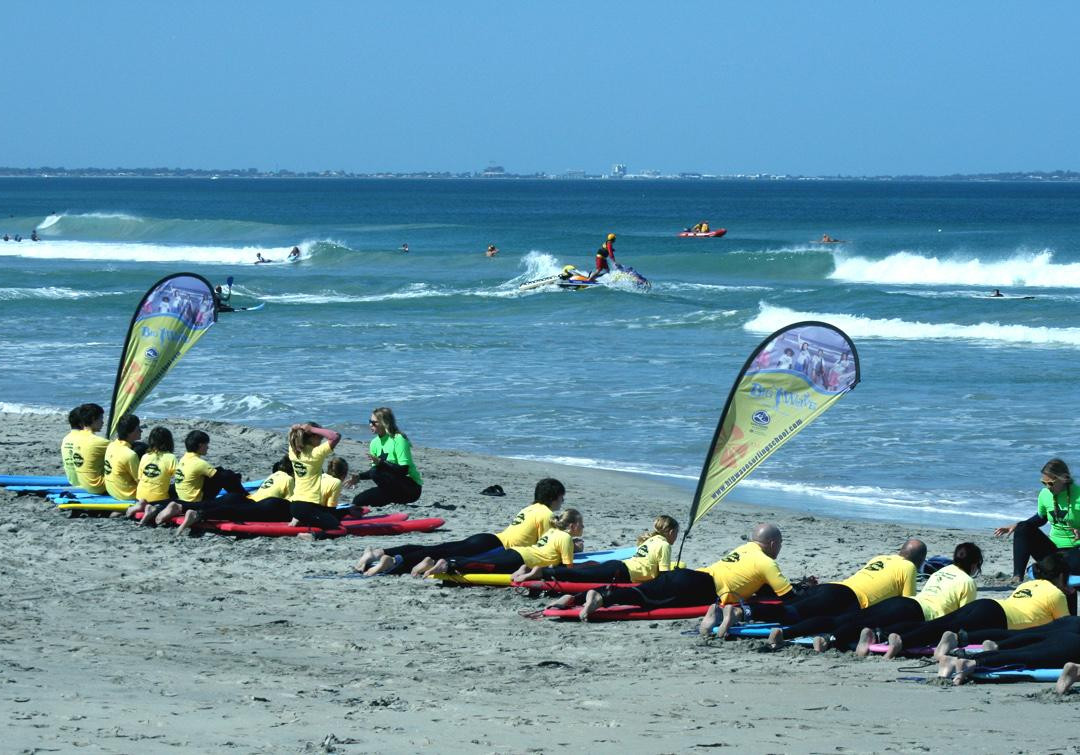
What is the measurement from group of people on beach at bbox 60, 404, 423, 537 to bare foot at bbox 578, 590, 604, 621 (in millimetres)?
3148

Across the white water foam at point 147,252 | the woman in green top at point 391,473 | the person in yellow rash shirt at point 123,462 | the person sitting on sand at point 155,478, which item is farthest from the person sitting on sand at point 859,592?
the white water foam at point 147,252

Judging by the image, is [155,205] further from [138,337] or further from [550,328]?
[138,337]

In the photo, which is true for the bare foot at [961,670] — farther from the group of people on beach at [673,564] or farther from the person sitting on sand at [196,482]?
the person sitting on sand at [196,482]

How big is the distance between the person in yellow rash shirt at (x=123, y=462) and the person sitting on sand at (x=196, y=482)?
1.51ft

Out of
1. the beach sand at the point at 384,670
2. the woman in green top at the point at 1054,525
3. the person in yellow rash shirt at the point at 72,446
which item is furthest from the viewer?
the person in yellow rash shirt at the point at 72,446

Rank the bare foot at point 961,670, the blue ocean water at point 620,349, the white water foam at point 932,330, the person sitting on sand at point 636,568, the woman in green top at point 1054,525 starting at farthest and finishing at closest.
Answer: the white water foam at point 932,330 < the blue ocean water at point 620,349 < the woman in green top at point 1054,525 < the person sitting on sand at point 636,568 < the bare foot at point 961,670

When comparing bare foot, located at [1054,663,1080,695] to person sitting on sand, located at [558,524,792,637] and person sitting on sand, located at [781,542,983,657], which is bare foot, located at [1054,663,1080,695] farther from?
person sitting on sand, located at [558,524,792,637]

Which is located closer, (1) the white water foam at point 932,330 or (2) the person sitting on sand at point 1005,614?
(2) the person sitting on sand at point 1005,614

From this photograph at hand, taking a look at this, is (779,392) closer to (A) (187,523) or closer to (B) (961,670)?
(B) (961,670)

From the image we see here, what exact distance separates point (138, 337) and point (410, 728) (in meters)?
7.74

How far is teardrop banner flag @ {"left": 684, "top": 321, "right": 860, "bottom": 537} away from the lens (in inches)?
343

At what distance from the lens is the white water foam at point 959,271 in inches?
1977

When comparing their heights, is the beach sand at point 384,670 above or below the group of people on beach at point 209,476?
below

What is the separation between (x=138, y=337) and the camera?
1293 centimetres
